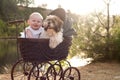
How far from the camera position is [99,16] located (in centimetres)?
1032

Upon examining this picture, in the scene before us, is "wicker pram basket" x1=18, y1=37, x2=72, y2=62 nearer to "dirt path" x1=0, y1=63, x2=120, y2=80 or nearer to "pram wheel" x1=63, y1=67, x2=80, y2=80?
"pram wheel" x1=63, y1=67, x2=80, y2=80

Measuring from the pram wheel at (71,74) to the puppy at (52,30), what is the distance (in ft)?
2.49

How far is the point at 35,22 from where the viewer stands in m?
5.89

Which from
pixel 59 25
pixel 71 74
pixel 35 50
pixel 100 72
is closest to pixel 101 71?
pixel 100 72

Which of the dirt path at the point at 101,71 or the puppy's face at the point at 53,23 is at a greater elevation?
the puppy's face at the point at 53,23

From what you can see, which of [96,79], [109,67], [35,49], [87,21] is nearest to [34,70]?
[35,49]

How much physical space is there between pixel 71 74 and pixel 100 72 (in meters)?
2.22

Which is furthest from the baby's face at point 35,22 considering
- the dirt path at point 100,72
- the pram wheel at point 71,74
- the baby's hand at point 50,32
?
the dirt path at point 100,72

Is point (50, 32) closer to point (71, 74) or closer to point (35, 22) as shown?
point (35, 22)

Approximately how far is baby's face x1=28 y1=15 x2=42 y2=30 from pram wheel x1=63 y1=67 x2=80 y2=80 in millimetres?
926

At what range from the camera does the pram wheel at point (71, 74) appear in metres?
6.36

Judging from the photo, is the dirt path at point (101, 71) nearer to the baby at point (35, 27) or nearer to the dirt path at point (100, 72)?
the dirt path at point (100, 72)

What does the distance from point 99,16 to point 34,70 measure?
450 centimetres

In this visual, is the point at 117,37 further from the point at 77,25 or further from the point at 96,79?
the point at 96,79
